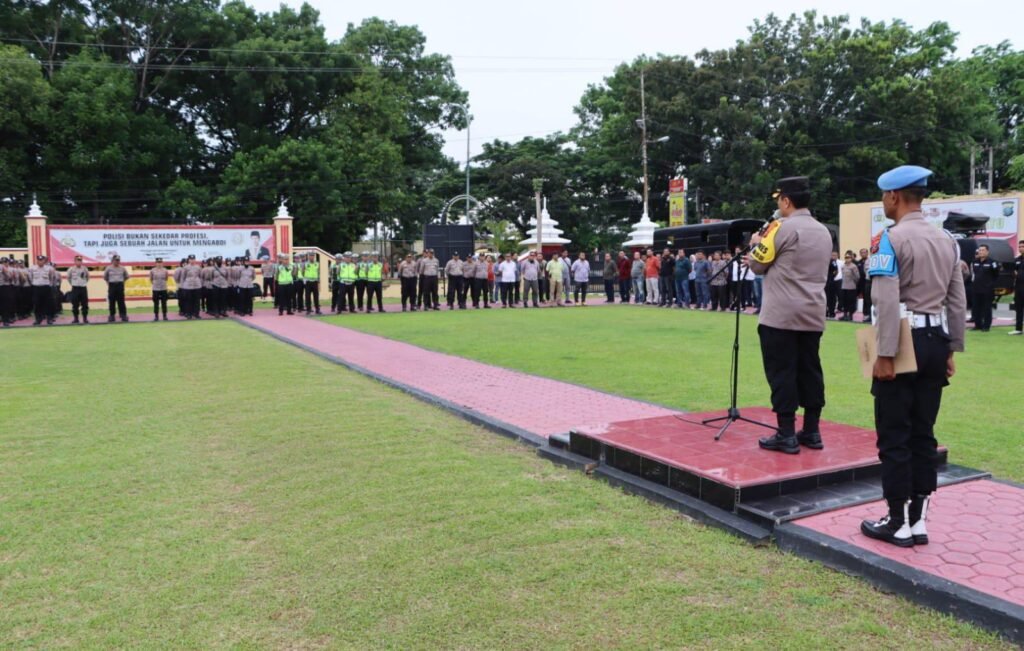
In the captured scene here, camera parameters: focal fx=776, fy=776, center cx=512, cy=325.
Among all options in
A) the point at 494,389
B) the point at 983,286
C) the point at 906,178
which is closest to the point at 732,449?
the point at 906,178

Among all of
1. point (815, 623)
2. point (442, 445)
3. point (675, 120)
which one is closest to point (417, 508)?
point (442, 445)

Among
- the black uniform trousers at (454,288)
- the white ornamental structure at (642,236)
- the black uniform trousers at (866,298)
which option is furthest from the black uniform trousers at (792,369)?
the white ornamental structure at (642,236)

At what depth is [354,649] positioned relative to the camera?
119 inches

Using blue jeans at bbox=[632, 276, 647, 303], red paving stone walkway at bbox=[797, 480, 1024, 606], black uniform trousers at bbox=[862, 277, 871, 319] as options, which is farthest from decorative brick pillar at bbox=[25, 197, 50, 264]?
red paving stone walkway at bbox=[797, 480, 1024, 606]

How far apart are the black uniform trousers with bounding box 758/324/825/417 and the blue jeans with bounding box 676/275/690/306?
18656mm

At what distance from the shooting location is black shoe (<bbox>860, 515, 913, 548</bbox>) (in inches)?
151

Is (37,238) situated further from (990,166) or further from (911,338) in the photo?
(990,166)

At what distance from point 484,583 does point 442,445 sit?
2715mm

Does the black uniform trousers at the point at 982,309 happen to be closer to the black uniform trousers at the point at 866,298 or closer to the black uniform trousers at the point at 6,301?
the black uniform trousers at the point at 866,298

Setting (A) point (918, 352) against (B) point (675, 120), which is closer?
(A) point (918, 352)

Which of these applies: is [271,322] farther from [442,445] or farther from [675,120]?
[675,120]

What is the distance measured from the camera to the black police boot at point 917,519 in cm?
384

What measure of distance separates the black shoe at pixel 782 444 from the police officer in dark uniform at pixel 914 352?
1240 mm

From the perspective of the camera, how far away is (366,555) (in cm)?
396
